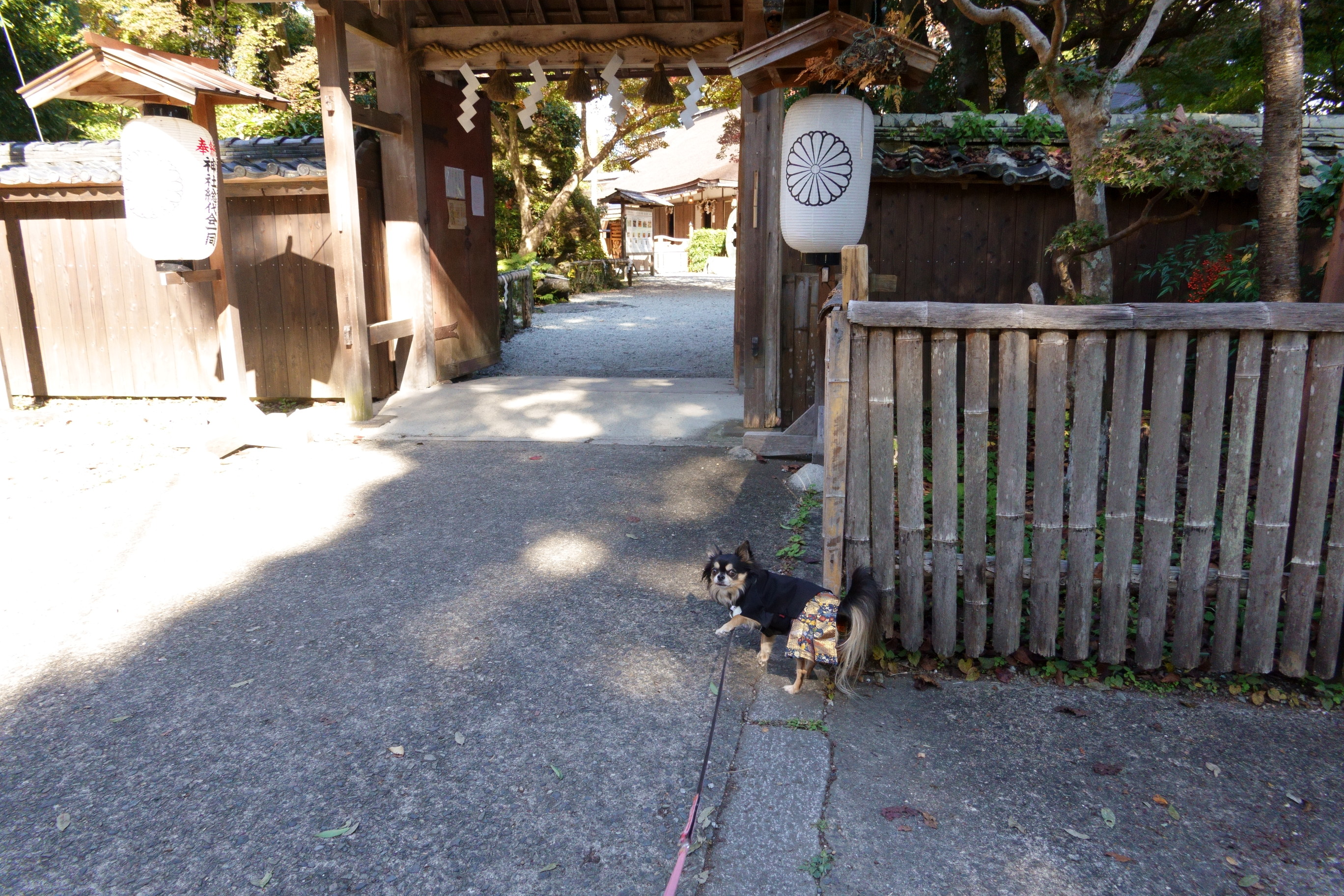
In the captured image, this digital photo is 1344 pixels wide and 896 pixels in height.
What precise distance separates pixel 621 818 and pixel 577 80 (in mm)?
7493

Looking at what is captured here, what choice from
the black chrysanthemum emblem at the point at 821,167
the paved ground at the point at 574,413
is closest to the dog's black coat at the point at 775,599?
the black chrysanthemum emblem at the point at 821,167

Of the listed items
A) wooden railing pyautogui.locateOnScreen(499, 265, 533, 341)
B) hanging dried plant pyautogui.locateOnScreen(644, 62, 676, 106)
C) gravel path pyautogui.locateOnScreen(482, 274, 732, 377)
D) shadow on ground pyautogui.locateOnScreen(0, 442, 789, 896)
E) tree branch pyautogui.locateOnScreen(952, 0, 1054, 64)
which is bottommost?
shadow on ground pyautogui.locateOnScreen(0, 442, 789, 896)

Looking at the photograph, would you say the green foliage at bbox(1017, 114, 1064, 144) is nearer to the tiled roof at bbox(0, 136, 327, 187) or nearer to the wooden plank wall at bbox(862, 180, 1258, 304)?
the wooden plank wall at bbox(862, 180, 1258, 304)

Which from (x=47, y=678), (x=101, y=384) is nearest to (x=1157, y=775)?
(x=47, y=678)

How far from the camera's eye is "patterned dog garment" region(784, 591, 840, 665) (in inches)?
125

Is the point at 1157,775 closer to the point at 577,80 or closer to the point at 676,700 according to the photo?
the point at 676,700

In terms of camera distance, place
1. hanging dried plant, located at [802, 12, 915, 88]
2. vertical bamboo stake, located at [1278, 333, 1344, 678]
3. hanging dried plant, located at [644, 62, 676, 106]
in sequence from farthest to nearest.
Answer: hanging dried plant, located at [644, 62, 676, 106]
hanging dried plant, located at [802, 12, 915, 88]
vertical bamboo stake, located at [1278, 333, 1344, 678]

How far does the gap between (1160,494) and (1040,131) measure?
4.93m

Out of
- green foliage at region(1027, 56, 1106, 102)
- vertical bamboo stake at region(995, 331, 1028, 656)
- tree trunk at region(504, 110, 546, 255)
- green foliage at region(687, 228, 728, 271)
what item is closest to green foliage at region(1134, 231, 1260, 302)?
green foliage at region(1027, 56, 1106, 102)

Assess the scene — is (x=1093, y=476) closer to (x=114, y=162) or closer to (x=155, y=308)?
(x=155, y=308)

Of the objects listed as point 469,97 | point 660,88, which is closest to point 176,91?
point 469,97

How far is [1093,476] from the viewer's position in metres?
3.29

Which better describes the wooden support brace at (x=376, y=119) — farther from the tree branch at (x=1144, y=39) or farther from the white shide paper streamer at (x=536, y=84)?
the tree branch at (x=1144, y=39)

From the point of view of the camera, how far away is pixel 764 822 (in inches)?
103
